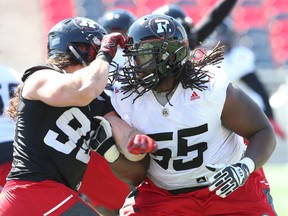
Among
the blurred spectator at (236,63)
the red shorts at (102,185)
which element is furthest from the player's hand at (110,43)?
the blurred spectator at (236,63)

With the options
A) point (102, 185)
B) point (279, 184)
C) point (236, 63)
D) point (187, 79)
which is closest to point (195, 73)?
point (187, 79)

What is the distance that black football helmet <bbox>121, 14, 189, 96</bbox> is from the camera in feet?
12.5

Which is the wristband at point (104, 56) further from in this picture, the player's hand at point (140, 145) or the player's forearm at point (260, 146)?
the player's forearm at point (260, 146)

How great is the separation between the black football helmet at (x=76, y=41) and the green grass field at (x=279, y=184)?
3645 mm

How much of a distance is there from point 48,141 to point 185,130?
2.33ft

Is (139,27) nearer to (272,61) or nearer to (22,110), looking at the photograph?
(22,110)

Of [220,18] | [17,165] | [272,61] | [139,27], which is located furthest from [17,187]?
[272,61]

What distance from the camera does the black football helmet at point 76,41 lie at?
3.84 meters

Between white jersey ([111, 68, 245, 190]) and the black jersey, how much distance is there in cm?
34

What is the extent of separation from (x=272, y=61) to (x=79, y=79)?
11.2m

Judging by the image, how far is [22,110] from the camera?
3.66 metres

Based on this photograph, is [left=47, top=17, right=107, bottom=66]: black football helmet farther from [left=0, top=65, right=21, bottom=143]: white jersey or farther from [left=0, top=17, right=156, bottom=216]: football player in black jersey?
[left=0, top=65, right=21, bottom=143]: white jersey

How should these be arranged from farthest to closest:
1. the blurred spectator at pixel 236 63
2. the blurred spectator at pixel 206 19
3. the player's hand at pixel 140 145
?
the blurred spectator at pixel 236 63 → the blurred spectator at pixel 206 19 → the player's hand at pixel 140 145

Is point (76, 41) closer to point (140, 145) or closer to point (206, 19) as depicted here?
point (140, 145)
